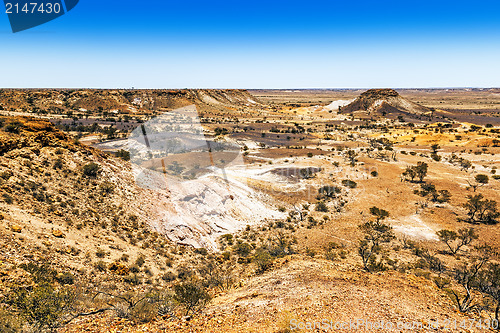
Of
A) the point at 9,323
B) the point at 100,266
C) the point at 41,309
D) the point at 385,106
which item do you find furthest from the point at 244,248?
the point at 385,106

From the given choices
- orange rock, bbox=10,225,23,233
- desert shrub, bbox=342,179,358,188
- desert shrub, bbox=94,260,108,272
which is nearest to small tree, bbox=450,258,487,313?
desert shrub, bbox=94,260,108,272

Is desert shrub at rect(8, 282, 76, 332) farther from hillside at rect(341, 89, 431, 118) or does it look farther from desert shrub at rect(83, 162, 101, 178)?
hillside at rect(341, 89, 431, 118)

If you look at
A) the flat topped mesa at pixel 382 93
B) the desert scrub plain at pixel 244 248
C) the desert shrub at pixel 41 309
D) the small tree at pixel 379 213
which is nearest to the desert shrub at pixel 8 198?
the desert scrub plain at pixel 244 248

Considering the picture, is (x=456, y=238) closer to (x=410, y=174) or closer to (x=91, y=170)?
(x=410, y=174)

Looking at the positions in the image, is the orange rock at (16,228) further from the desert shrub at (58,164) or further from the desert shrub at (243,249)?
the desert shrub at (243,249)

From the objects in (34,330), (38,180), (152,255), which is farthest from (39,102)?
(34,330)

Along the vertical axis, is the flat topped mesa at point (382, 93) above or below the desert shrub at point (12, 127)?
above
